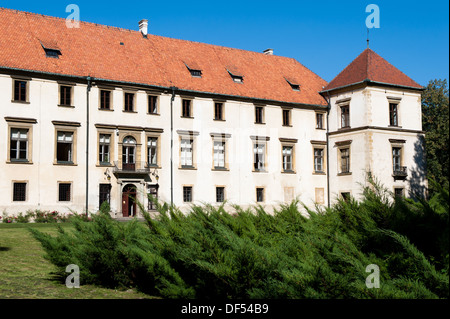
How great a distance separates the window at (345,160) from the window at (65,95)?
21729mm

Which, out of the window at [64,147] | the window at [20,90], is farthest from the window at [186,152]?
the window at [20,90]

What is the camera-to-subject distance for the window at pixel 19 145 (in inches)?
1335

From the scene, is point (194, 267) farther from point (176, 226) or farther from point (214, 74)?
point (214, 74)

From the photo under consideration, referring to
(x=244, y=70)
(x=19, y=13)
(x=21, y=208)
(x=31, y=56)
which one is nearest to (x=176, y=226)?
(x=21, y=208)

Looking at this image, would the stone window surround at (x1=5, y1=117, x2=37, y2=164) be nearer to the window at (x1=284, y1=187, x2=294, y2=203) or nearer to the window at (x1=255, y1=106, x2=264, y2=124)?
the window at (x1=255, y1=106, x2=264, y2=124)

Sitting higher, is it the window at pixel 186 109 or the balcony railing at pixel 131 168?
the window at pixel 186 109

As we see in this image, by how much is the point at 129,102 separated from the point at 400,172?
21573 millimetres

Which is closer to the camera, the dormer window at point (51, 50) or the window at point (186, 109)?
the dormer window at point (51, 50)

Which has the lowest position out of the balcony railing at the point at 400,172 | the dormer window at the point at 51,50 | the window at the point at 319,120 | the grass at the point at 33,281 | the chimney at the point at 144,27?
the grass at the point at 33,281

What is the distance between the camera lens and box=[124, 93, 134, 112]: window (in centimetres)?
3794

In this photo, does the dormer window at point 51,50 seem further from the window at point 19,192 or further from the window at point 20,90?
the window at point 19,192

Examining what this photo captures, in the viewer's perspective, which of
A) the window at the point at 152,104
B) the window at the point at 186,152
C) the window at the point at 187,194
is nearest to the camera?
the window at the point at 152,104

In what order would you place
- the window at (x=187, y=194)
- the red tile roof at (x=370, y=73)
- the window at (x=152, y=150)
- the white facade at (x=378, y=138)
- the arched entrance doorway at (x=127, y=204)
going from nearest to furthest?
the arched entrance doorway at (x=127, y=204) < the window at (x=152, y=150) < the window at (x=187, y=194) < the white facade at (x=378, y=138) < the red tile roof at (x=370, y=73)

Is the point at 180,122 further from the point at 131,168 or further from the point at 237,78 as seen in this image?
the point at 237,78
